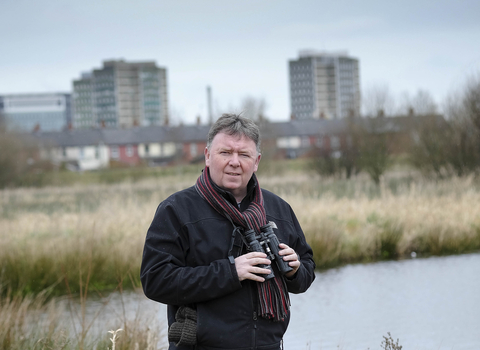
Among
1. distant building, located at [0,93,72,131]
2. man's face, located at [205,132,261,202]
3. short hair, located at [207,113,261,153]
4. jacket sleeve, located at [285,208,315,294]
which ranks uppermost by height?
distant building, located at [0,93,72,131]

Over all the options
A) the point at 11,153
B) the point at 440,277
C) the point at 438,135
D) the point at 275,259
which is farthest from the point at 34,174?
the point at 275,259

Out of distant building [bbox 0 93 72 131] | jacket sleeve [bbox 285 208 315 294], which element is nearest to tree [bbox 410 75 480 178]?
jacket sleeve [bbox 285 208 315 294]

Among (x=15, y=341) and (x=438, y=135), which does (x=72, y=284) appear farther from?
(x=438, y=135)

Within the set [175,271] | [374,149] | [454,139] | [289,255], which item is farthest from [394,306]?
[374,149]

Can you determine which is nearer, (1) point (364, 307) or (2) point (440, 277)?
(1) point (364, 307)

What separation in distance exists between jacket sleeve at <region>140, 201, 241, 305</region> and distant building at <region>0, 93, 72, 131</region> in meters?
156

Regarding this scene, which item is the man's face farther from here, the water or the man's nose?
the water

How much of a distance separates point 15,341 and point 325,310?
3736 mm

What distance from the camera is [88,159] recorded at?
71500 mm

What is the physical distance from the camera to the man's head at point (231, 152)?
2.61m

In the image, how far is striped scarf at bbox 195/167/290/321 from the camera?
2533mm

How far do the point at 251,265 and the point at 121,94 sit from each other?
5464 inches

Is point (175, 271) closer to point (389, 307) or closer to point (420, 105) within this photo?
point (389, 307)

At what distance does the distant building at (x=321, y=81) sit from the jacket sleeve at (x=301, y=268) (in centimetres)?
13631
